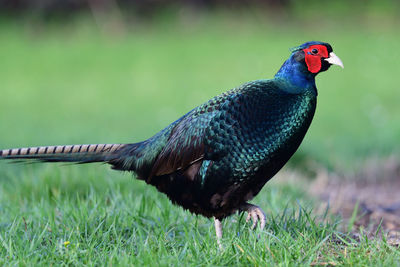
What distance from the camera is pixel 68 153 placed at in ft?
12.1

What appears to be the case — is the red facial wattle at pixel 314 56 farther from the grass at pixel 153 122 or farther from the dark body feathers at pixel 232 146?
the grass at pixel 153 122

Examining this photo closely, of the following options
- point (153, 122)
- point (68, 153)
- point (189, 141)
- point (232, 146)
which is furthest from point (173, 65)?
point (232, 146)

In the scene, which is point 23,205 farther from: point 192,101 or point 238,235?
point 192,101

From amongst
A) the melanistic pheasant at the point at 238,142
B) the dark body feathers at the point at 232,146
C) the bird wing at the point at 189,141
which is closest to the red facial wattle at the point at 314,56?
the melanistic pheasant at the point at 238,142

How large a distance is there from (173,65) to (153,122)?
4906mm

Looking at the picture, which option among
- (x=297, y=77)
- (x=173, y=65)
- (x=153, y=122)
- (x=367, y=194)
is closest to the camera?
(x=297, y=77)

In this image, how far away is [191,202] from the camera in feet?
11.4

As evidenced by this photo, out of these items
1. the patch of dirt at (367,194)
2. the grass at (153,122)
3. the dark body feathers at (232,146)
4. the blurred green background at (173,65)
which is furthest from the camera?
the blurred green background at (173,65)

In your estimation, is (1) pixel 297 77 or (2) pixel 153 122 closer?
(1) pixel 297 77

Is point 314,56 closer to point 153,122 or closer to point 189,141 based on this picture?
A: point 189,141

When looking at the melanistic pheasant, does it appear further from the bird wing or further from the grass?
the grass

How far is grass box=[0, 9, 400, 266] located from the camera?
10.2 feet

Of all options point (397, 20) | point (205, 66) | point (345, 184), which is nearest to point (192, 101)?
point (205, 66)

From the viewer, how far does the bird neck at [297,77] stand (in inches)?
132
